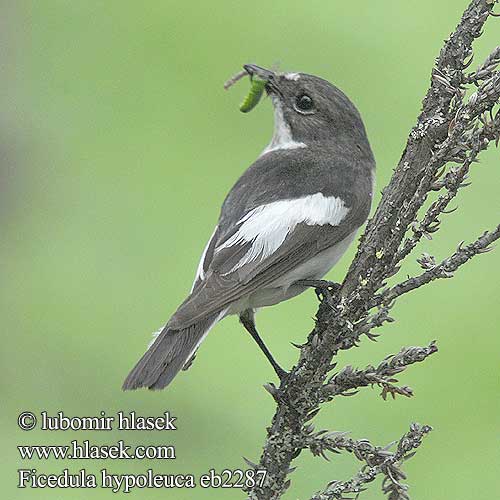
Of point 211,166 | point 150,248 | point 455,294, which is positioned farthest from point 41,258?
point 455,294

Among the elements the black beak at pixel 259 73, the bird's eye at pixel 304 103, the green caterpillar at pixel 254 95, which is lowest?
the green caterpillar at pixel 254 95

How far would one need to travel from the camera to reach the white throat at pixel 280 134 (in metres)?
4.07

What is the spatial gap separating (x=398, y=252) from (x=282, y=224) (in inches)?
40.8

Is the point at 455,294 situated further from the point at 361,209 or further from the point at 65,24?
the point at 65,24

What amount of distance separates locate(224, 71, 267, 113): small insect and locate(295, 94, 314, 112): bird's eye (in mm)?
171

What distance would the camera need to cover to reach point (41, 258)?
4883 mm

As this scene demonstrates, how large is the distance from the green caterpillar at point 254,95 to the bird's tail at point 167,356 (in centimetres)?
79

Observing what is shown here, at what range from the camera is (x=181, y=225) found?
4828 millimetres

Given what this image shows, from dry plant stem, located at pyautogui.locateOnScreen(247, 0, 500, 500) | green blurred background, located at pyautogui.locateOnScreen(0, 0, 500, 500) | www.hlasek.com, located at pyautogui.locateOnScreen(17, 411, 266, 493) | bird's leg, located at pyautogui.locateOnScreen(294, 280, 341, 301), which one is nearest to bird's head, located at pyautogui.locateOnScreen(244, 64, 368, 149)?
green blurred background, located at pyautogui.locateOnScreen(0, 0, 500, 500)

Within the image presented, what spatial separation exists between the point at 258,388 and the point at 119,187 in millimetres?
1568

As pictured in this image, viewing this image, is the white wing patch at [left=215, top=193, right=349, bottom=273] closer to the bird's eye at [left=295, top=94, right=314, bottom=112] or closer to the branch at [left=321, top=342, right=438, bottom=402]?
the bird's eye at [left=295, top=94, right=314, bottom=112]

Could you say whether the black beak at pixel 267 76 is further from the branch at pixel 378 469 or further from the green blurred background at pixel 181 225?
the branch at pixel 378 469

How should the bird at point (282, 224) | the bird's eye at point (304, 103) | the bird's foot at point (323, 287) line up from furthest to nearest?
the bird's eye at point (304, 103), the bird at point (282, 224), the bird's foot at point (323, 287)

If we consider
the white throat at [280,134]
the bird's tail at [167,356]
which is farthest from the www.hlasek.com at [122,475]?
the white throat at [280,134]
